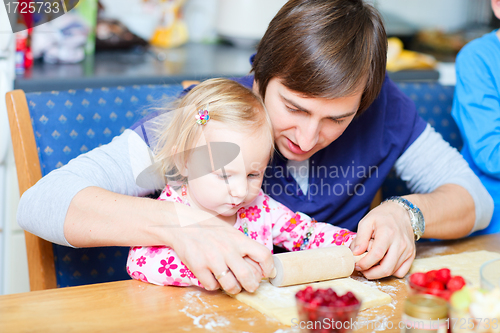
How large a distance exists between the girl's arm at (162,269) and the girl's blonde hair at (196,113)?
23 cm

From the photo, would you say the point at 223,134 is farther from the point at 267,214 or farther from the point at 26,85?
the point at 26,85

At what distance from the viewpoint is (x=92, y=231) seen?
952 mm

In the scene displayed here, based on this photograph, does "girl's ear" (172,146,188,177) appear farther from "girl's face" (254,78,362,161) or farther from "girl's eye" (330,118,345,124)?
"girl's eye" (330,118,345,124)

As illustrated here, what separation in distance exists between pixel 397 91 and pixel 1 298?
1144 mm

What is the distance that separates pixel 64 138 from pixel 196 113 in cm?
46

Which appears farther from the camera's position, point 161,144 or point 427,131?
point 427,131

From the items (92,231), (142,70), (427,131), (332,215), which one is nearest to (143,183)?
(92,231)

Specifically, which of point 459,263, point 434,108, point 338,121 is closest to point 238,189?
point 338,121

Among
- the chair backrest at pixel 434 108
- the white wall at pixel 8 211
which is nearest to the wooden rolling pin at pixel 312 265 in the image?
the chair backrest at pixel 434 108

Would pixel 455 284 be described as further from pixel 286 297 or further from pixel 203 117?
pixel 203 117

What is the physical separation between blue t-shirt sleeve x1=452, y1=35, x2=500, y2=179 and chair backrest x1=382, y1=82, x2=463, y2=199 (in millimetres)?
223

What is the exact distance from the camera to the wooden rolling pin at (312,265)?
93 cm

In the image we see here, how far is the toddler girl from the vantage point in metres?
0.99

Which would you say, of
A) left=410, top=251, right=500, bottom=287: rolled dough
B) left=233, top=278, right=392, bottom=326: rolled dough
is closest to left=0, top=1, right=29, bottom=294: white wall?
left=233, top=278, right=392, bottom=326: rolled dough
